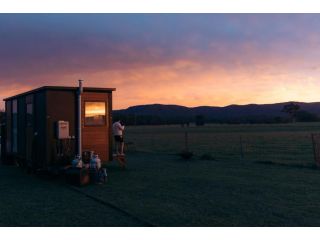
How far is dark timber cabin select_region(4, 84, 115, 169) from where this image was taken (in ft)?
41.0

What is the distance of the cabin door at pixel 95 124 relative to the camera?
518 inches

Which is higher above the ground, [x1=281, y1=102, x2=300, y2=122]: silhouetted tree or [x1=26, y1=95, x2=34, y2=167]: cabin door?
[x1=281, y1=102, x2=300, y2=122]: silhouetted tree

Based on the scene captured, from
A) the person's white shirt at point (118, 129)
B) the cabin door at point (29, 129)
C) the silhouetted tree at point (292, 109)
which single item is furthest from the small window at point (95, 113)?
the silhouetted tree at point (292, 109)

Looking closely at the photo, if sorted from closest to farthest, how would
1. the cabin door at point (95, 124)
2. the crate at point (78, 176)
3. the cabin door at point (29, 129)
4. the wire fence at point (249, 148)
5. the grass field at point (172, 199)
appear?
the grass field at point (172, 199) < the crate at point (78, 176) < the cabin door at point (95, 124) < the cabin door at point (29, 129) < the wire fence at point (249, 148)

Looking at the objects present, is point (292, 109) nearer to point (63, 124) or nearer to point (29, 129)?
point (29, 129)

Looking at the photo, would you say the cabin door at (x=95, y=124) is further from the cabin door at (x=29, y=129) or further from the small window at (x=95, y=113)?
the cabin door at (x=29, y=129)

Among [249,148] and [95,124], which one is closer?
[95,124]

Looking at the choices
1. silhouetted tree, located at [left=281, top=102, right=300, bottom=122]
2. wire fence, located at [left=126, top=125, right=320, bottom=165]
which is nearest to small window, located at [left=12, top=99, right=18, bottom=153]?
wire fence, located at [left=126, top=125, right=320, bottom=165]

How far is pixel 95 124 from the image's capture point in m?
13.4

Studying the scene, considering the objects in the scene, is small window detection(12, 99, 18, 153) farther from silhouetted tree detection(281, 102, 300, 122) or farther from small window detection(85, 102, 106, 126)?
silhouetted tree detection(281, 102, 300, 122)

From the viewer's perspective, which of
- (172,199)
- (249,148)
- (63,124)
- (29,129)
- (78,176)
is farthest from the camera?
(249,148)

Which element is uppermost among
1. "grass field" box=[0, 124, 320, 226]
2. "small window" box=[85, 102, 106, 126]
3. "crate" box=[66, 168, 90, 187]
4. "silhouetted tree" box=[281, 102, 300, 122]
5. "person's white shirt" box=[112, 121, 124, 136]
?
"silhouetted tree" box=[281, 102, 300, 122]

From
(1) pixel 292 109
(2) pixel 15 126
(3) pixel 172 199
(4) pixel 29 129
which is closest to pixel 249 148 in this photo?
(2) pixel 15 126

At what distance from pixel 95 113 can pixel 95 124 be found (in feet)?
1.25
